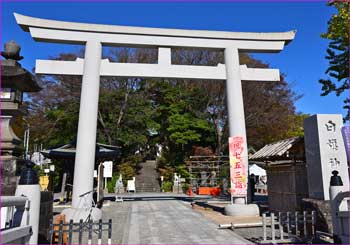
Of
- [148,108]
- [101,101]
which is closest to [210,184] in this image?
[148,108]

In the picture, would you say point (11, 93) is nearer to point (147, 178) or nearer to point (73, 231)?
point (73, 231)

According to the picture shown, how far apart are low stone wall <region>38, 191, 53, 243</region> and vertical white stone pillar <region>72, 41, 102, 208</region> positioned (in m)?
3.12

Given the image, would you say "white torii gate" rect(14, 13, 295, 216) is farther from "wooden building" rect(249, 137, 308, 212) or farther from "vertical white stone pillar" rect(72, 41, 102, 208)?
"wooden building" rect(249, 137, 308, 212)

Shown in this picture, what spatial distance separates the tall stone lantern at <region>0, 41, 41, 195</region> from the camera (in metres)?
6.95

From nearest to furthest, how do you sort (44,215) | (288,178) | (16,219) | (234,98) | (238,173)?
1. (16,219)
2. (44,215)
3. (288,178)
4. (238,173)
5. (234,98)

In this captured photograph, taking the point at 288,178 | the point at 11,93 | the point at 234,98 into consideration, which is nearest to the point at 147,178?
the point at 234,98

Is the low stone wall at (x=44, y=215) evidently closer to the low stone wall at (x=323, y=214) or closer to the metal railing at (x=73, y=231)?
the metal railing at (x=73, y=231)

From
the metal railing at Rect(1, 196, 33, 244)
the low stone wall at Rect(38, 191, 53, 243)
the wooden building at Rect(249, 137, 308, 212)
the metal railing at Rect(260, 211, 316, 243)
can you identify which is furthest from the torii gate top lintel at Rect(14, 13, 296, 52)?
the metal railing at Rect(1, 196, 33, 244)

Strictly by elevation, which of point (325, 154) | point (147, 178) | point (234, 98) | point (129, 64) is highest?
point (129, 64)

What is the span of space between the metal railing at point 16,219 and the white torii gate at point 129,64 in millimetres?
5005

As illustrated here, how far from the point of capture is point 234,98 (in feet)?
38.6

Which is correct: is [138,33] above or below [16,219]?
above

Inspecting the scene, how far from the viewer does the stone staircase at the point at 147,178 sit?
30.2m

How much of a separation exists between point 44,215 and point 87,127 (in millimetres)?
4356
